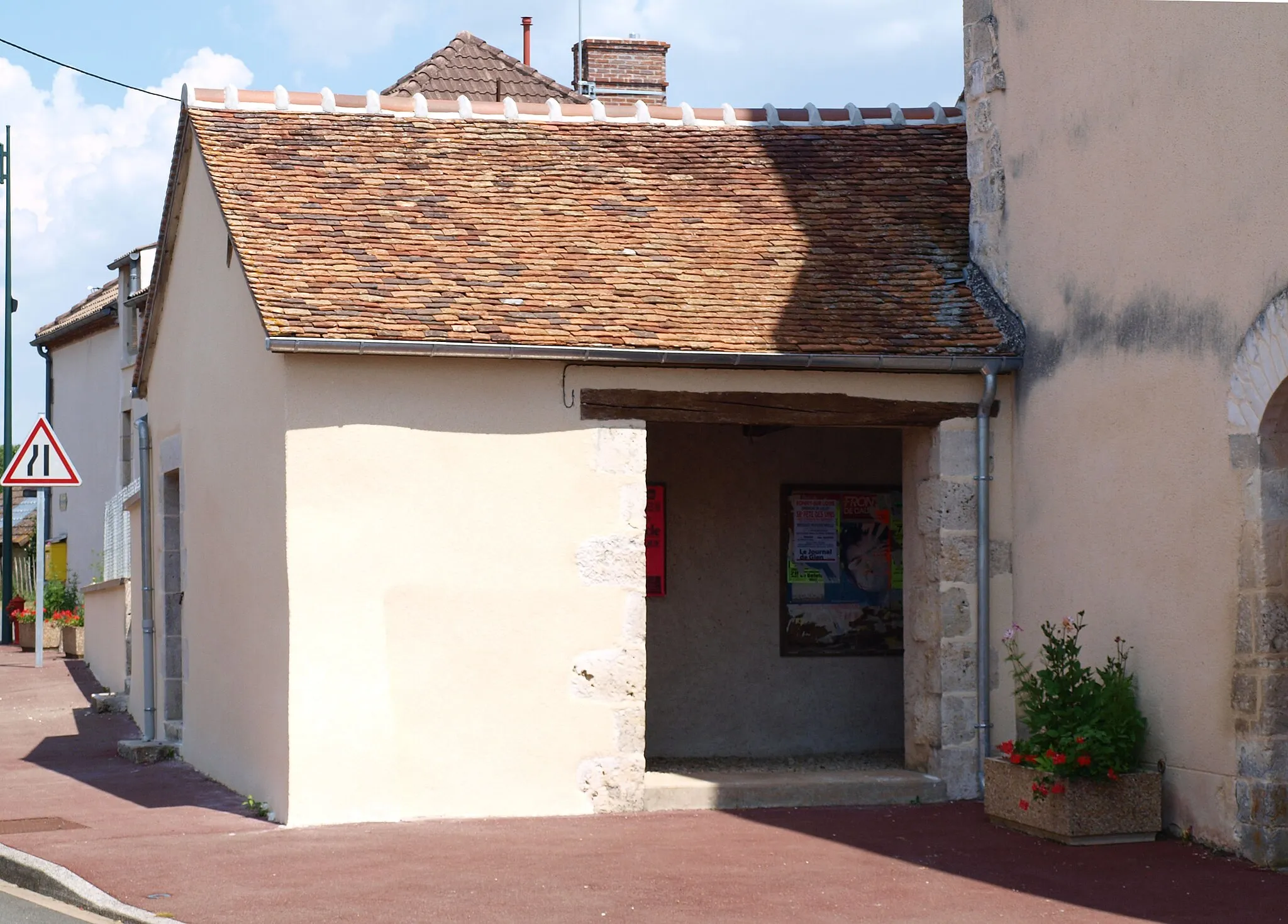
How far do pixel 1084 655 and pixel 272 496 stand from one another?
4.47 metres

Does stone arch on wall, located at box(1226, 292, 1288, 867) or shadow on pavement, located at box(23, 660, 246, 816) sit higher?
stone arch on wall, located at box(1226, 292, 1288, 867)

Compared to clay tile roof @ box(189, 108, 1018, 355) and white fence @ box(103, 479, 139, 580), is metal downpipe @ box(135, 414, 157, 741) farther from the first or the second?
clay tile roof @ box(189, 108, 1018, 355)

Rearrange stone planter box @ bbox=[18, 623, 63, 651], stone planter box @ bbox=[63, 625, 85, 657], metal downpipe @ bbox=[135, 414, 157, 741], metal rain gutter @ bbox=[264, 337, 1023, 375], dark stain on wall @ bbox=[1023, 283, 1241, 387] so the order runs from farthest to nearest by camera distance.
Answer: stone planter box @ bbox=[18, 623, 63, 651] → stone planter box @ bbox=[63, 625, 85, 657] → metal downpipe @ bbox=[135, 414, 157, 741] → metal rain gutter @ bbox=[264, 337, 1023, 375] → dark stain on wall @ bbox=[1023, 283, 1241, 387]

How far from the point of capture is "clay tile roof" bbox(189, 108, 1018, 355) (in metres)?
8.94

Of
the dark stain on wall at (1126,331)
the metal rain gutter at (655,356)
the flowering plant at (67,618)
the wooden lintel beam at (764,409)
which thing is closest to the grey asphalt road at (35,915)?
the metal rain gutter at (655,356)

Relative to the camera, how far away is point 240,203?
31.2ft

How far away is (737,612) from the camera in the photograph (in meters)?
11.4

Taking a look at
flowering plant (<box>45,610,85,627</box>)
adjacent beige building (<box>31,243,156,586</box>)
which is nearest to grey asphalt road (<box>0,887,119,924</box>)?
flowering plant (<box>45,610,85,627</box>)

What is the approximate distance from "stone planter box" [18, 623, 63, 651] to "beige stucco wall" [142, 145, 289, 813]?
34.3 feet

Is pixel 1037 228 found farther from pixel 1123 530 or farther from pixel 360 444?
pixel 360 444

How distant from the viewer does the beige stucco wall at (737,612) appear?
448 inches

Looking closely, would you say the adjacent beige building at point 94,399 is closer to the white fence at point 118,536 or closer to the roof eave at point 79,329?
the roof eave at point 79,329

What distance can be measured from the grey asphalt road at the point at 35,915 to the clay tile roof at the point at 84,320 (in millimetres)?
20252

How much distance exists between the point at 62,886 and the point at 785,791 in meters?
3.96
